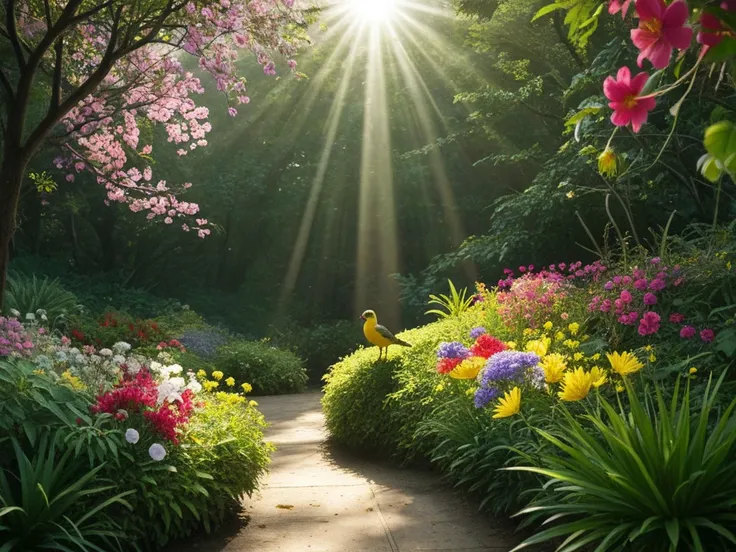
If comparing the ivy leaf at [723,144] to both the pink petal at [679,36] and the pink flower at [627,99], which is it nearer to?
the pink petal at [679,36]

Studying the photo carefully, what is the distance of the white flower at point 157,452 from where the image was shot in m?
3.37

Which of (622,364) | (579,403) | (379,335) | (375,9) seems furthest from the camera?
(375,9)

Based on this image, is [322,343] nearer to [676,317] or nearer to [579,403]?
[676,317]

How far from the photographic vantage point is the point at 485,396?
4098 mm

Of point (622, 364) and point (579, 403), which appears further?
point (579, 403)

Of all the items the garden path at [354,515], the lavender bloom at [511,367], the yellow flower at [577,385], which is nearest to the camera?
the yellow flower at [577,385]

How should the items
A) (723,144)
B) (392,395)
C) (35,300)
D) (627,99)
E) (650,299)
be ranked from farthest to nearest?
(35,300), (392,395), (650,299), (627,99), (723,144)

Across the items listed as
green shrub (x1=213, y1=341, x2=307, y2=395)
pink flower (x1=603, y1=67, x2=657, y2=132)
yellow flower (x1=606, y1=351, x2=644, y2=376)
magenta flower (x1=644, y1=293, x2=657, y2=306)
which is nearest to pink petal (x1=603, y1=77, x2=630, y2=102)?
pink flower (x1=603, y1=67, x2=657, y2=132)

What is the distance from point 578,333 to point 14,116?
16.1ft

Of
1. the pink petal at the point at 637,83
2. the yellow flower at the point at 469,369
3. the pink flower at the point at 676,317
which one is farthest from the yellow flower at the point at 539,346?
the pink petal at the point at 637,83

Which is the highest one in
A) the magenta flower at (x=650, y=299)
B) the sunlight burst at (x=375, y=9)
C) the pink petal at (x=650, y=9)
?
the sunlight burst at (x=375, y=9)

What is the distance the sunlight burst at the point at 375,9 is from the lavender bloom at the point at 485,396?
1542 cm

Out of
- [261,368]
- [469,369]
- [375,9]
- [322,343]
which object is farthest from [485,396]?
[375,9]

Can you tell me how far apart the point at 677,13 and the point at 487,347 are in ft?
13.6
